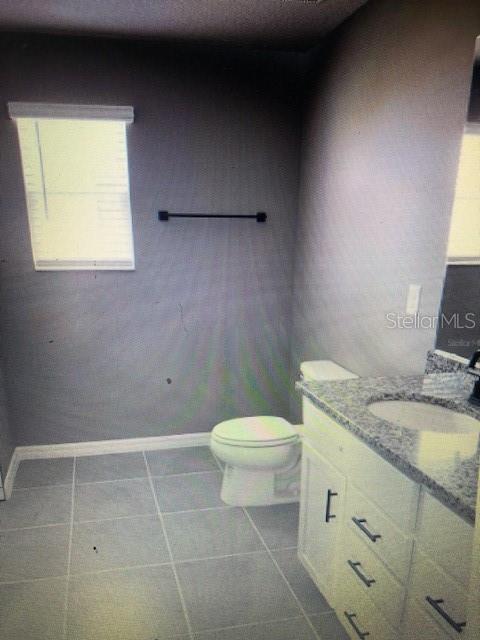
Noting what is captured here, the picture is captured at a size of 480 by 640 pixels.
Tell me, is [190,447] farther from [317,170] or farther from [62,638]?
[317,170]

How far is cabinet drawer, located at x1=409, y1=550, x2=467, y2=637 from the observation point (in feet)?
3.47

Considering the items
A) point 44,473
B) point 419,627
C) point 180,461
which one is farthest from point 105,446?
point 419,627

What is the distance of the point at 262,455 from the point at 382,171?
56.9 inches

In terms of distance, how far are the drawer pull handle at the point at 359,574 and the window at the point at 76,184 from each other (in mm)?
2022

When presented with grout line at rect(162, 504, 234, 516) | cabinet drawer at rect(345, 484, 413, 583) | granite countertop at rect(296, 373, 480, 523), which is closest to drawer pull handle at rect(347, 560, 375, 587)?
cabinet drawer at rect(345, 484, 413, 583)

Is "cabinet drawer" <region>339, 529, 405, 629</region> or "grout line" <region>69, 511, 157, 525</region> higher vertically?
"cabinet drawer" <region>339, 529, 405, 629</region>

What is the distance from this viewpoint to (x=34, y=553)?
2.11 meters

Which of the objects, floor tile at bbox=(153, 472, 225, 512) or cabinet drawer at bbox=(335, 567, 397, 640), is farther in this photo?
floor tile at bbox=(153, 472, 225, 512)

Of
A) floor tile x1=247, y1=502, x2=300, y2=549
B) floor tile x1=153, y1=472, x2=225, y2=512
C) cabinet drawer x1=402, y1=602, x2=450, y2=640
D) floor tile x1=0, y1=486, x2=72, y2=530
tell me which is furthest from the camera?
floor tile x1=153, y1=472, x2=225, y2=512

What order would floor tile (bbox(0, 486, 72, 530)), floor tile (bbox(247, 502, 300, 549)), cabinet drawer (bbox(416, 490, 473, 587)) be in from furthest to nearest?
floor tile (bbox(0, 486, 72, 530)) → floor tile (bbox(247, 502, 300, 549)) → cabinet drawer (bbox(416, 490, 473, 587))

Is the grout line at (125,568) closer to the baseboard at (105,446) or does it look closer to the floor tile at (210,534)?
the floor tile at (210,534)

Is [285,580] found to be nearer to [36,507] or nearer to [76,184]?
[36,507]

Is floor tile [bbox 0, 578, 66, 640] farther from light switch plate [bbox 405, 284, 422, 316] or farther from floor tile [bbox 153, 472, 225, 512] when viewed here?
light switch plate [bbox 405, 284, 422, 316]

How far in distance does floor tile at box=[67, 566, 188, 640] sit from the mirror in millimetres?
1474
